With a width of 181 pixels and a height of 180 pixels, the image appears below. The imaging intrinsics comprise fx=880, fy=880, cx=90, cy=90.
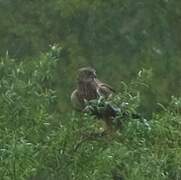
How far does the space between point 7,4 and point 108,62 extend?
1322 mm

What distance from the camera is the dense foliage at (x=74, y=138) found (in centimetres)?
409

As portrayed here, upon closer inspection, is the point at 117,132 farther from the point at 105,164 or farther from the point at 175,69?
the point at 175,69

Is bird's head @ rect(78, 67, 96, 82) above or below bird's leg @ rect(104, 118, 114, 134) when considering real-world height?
above

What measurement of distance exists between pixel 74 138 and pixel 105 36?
5.44m

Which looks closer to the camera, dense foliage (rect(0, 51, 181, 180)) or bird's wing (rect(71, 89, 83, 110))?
dense foliage (rect(0, 51, 181, 180))

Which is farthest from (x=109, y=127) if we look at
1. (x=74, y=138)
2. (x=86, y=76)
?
(x=86, y=76)

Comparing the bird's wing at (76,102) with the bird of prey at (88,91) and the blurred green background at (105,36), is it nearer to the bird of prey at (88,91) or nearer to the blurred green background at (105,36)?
the bird of prey at (88,91)

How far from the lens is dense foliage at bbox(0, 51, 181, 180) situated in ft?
13.4

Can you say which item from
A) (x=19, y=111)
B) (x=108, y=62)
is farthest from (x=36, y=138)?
(x=108, y=62)

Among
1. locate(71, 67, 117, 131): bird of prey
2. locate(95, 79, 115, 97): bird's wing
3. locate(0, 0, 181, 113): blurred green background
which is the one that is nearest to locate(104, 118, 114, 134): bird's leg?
locate(71, 67, 117, 131): bird of prey

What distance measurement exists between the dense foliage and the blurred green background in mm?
4913

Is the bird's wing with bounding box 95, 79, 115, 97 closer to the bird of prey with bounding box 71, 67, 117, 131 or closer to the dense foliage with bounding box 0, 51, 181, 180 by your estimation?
the bird of prey with bounding box 71, 67, 117, 131

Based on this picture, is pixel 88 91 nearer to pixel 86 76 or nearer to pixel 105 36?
pixel 86 76

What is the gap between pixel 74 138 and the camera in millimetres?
4160
